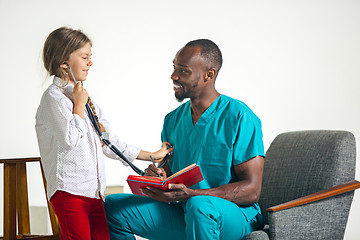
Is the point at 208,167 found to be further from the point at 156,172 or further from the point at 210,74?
the point at 210,74

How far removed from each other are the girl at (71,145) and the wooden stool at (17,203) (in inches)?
23.3

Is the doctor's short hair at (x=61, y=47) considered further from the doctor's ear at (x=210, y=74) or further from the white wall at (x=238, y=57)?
the white wall at (x=238, y=57)

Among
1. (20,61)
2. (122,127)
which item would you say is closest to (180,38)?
(122,127)

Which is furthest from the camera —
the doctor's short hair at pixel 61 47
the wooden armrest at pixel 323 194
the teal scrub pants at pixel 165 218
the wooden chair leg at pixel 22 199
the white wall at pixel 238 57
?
the white wall at pixel 238 57

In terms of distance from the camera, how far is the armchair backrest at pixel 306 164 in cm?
208

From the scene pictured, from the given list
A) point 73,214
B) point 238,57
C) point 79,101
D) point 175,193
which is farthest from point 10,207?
point 238,57

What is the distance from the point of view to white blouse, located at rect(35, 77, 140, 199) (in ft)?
6.17

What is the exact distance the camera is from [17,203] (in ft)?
8.60

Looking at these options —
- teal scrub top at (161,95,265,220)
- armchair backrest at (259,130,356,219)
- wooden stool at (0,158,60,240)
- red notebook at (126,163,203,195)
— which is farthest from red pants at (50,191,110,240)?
armchair backrest at (259,130,356,219)

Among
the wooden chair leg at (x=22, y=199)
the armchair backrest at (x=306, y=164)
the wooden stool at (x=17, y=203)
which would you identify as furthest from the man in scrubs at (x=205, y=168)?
the wooden chair leg at (x=22, y=199)

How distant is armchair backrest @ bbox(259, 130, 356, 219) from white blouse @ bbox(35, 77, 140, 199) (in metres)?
0.83

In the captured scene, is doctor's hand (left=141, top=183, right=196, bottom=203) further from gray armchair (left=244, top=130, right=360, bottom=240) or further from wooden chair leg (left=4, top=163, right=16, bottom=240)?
wooden chair leg (left=4, top=163, right=16, bottom=240)

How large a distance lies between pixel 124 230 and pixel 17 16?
7.12 feet

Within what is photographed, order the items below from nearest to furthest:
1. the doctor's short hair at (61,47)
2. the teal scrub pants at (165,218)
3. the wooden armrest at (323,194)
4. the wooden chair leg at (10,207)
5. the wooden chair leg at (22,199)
Result: the teal scrub pants at (165,218) < the wooden armrest at (323,194) < the doctor's short hair at (61,47) < the wooden chair leg at (10,207) < the wooden chair leg at (22,199)
